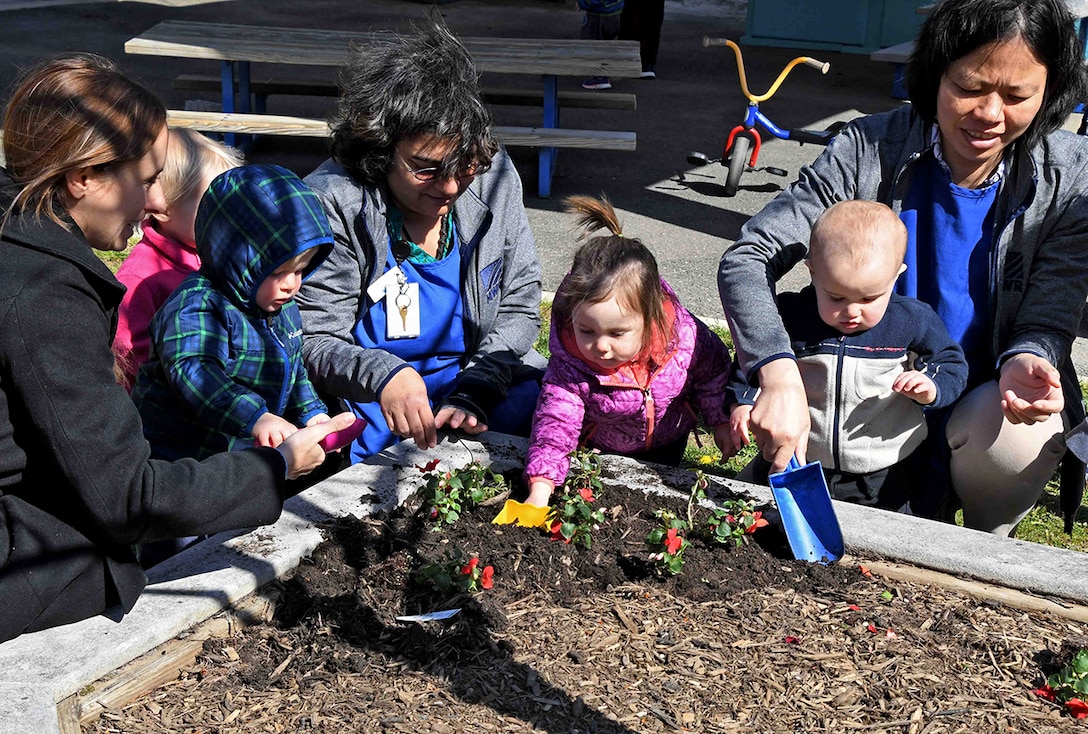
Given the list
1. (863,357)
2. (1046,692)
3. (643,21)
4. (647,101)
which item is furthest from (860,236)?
(643,21)

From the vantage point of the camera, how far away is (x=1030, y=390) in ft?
9.39

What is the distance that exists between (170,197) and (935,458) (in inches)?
95.4

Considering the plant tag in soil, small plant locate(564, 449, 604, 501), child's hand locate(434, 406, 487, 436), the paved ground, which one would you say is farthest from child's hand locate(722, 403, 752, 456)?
the paved ground

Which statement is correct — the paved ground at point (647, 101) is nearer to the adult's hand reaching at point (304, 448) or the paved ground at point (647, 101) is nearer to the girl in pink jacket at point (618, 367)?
the girl in pink jacket at point (618, 367)

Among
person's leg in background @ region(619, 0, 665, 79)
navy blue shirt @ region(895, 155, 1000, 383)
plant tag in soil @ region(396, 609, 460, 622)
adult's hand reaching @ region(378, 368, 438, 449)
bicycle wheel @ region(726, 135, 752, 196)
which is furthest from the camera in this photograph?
person's leg in background @ region(619, 0, 665, 79)

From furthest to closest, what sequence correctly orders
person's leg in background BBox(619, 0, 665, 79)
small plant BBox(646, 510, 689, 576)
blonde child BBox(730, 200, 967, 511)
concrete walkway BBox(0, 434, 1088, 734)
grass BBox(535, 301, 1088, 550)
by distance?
person's leg in background BBox(619, 0, 665, 79)
grass BBox(535, 301, 1088, 550)
blonde child BBox(730, 200, 967, 511)
small plant BBox(646, 510, 689, 576)
concrete walkway BBox(0, 434, 1088, 734)

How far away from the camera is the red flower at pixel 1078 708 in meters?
2.24

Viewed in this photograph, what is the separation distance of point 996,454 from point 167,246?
8.32 ft

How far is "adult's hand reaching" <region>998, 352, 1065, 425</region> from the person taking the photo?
9.15 feet

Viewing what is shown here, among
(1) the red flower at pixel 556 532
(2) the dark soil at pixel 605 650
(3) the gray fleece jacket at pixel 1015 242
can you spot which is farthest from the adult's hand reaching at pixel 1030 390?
(1) the red flower at pixel 556 532

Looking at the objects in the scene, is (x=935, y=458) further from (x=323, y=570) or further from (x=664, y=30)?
(x=664, y=30)

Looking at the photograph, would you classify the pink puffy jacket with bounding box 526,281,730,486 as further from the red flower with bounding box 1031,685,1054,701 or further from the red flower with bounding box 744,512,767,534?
the red flower with bounding box 1031,685,1054,701

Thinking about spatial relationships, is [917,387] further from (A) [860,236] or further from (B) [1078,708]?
(B) [1078,708]

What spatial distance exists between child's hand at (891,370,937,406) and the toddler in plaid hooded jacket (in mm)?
1526
